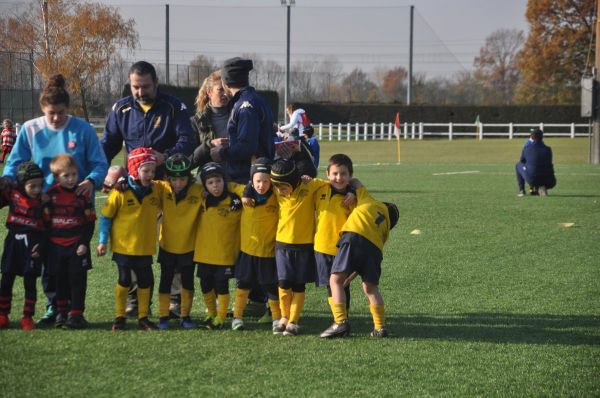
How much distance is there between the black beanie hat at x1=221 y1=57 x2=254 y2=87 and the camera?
7.38 metres

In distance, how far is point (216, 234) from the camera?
23.4ft

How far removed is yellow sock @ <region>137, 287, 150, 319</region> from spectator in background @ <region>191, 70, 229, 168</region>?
1170 mm

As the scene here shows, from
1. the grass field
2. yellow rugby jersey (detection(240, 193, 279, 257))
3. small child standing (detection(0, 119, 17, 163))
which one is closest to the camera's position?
the grass field

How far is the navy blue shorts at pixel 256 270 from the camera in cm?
715

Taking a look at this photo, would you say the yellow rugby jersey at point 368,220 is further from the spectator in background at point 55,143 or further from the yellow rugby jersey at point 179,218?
the spectator in background at point 55,143

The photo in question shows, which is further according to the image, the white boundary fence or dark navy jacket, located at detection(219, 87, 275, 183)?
the white boundary fence

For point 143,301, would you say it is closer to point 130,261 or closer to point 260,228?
point 130,261

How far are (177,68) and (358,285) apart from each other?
45663mm

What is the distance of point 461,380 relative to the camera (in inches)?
224

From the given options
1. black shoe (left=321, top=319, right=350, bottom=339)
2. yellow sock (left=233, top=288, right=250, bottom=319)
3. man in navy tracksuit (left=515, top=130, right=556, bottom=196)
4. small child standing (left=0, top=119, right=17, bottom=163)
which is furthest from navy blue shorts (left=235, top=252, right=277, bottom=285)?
small child standing (left=0, top=119, right=17, bottom=163)

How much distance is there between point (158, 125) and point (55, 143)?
87 cm

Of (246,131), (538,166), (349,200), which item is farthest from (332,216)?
(538,166)

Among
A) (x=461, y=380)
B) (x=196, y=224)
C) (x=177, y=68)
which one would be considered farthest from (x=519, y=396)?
(x=177, y=68)

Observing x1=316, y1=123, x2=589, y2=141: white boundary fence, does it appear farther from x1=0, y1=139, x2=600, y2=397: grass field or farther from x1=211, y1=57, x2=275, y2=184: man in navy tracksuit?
x1=211, y1=57, x2=275, y2=184: man in navy tracksuit
